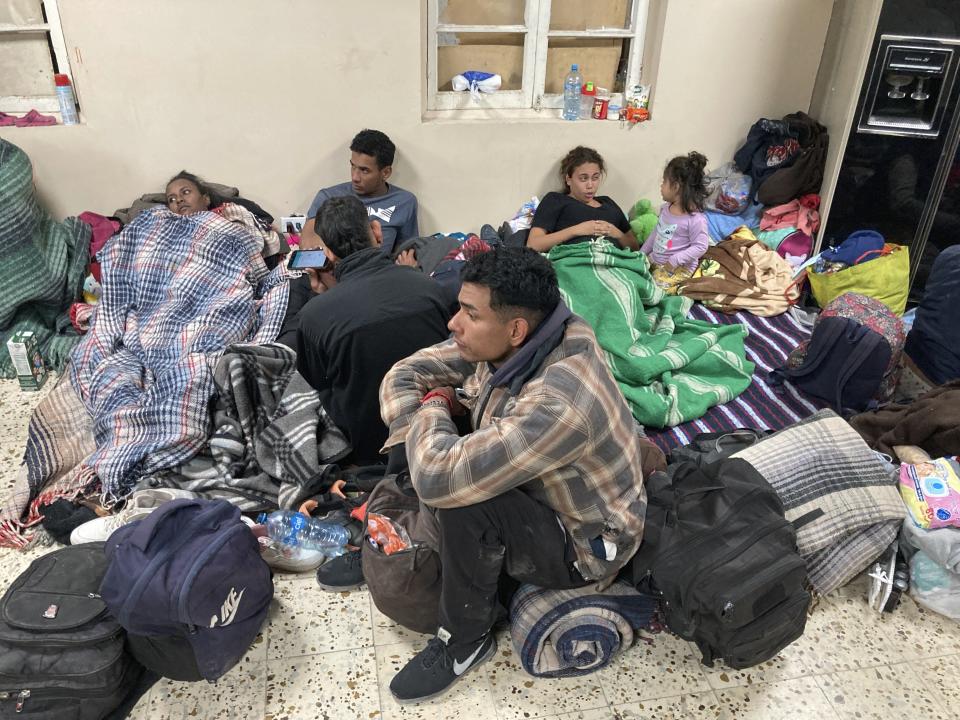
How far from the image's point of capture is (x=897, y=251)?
2.97 metres

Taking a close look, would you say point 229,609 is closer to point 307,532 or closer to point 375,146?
point 307,532

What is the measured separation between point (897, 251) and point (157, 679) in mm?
3115

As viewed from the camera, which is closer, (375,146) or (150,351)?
(150,351)

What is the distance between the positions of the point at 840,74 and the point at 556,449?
9.49 feet

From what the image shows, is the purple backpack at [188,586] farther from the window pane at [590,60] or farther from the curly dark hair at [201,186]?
the window pane at [590,60]

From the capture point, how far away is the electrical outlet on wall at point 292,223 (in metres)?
3.30

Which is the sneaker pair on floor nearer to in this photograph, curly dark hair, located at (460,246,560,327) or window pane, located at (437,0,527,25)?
curly dark hair, located at (460,246,560,327)

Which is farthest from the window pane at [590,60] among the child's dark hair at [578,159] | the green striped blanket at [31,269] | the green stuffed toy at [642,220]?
the green striped blanket at [31,269]

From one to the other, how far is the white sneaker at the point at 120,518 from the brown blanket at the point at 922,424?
2.06 metres

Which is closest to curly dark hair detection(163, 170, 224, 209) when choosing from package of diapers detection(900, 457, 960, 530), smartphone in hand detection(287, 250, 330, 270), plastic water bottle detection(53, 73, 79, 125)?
plastic water bottle detection(53, 73, 79, 125)

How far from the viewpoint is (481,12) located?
3.26 meters

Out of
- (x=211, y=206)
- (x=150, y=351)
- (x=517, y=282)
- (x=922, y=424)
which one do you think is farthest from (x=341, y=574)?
A: (x=211, y=206)

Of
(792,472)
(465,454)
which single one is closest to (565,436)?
(465,454)

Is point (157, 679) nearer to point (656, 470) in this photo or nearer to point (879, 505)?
point (656, 470)
